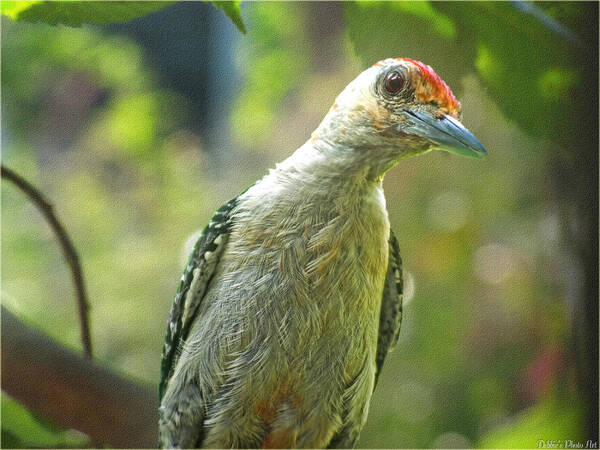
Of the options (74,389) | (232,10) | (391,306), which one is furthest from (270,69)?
(74,389)

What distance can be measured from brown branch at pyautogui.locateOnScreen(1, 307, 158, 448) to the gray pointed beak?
898 millimetres

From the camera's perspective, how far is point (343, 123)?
98 centimetres

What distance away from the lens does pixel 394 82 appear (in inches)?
37.3

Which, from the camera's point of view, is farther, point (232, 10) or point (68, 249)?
point (68, 249)

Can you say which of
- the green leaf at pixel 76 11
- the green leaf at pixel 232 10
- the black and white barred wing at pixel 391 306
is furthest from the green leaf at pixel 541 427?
the green leaf at pixel 76 11

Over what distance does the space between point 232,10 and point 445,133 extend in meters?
0.55

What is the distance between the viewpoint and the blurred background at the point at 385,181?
1165 millimetres

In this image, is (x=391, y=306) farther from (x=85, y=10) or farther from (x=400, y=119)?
(x=85, y=10)

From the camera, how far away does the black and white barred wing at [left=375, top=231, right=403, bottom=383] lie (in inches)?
44.8

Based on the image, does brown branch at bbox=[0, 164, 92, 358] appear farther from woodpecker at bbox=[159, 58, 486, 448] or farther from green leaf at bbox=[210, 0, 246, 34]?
green leaf at bbox=[210, 0, 246, 34]

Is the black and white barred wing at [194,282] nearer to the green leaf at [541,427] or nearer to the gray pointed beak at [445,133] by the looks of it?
the gray pointed beak at [445,133]

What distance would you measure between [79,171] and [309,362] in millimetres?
737

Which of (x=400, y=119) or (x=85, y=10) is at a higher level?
(x=85, y=10)

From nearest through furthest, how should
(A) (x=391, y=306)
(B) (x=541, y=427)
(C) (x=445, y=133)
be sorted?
(C) (x=445, y=133) < (A) (x=391, y=306) < (B) (x=541, y=427)
